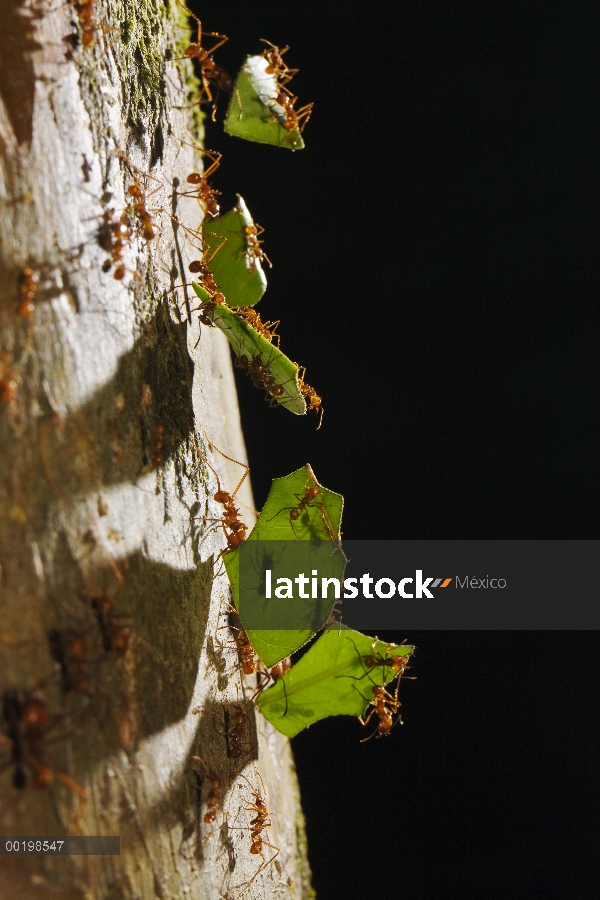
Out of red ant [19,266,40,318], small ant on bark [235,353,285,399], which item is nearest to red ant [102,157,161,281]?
red ant [19,266,40,318]

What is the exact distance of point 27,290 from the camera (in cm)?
84

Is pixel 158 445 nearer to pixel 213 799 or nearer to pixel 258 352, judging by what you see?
pixel 258 352

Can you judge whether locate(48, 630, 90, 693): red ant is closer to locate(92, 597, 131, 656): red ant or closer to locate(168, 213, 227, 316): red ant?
locate(92, 597, 131, 656): red ant

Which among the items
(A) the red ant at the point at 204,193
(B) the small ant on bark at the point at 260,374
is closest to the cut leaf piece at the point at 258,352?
(B) the small ant on bark at the point at 260,374

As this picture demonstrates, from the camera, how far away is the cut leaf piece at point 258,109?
1342mm

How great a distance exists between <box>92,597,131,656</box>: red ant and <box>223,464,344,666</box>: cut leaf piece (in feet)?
1.06

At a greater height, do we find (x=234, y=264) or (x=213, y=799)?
(x=234, y=264)

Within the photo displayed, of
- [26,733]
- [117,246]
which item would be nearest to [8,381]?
[117,246]

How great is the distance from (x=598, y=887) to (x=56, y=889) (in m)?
1.99

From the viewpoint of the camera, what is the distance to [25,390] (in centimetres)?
84

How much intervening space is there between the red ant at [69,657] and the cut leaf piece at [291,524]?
0.39m

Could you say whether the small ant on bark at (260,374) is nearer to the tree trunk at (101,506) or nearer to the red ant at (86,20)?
the tree trunk at (101,506)

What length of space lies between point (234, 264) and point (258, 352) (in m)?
0.18

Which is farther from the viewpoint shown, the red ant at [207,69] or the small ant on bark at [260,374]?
the red ant at [207,69]
